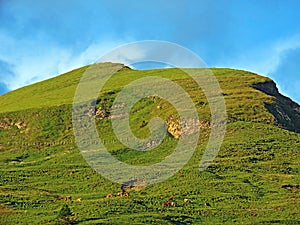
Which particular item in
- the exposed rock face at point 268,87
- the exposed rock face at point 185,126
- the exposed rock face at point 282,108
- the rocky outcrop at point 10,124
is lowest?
the exposed rock face at point 185,126

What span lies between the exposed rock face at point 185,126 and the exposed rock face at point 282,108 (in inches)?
620

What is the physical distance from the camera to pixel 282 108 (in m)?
136

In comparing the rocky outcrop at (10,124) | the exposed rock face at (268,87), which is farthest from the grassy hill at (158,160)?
the exposed rock face at (268,87)

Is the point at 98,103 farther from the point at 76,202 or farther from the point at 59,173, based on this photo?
the point at 76,202

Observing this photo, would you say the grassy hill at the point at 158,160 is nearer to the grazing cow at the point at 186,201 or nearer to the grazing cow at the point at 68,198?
the grazing cow at the point at 186,201

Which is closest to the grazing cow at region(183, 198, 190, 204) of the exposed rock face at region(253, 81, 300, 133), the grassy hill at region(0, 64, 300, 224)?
the grassy hill at region(0, 64, 300, 224)

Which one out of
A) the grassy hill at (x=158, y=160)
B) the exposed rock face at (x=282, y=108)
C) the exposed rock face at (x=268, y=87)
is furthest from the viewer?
the exposed rock face at (x=268, y=87)

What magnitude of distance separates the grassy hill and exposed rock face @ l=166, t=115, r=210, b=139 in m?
1.47

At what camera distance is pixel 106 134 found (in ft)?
424

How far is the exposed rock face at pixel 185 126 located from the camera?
118 metres

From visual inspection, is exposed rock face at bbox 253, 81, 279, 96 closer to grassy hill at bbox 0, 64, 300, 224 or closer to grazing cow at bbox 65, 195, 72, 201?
grassy hill at bbox 0, 64, 300, 224

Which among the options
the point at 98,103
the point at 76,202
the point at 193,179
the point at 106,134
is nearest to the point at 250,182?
the point at 193,179

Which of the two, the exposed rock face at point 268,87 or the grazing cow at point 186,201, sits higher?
the exposed rock face at point 268,87

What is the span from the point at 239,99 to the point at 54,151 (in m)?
37.5
